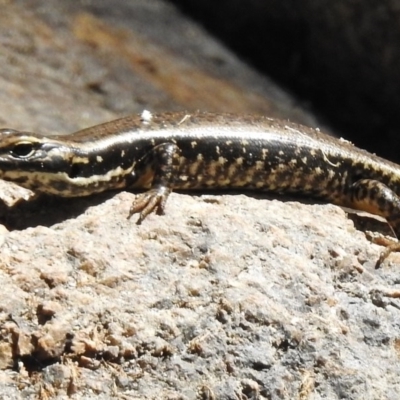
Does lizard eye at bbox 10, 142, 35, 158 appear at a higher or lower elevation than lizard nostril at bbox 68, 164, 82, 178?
higher

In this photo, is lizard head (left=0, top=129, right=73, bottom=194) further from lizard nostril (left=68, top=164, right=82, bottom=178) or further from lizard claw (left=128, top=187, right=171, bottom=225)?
lizard claw (left=128, top=187, right=171, bottom=225)

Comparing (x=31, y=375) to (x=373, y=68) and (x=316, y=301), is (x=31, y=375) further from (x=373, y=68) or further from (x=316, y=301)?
(x=373, y=68)

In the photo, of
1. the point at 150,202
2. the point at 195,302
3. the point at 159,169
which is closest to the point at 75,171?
the point at 150,202

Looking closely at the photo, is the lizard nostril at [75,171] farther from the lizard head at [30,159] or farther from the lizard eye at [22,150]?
the lizard eye at [22,150]

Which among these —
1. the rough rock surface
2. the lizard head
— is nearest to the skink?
the lizard head

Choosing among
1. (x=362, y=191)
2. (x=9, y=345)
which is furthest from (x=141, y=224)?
(x=362, y=191)

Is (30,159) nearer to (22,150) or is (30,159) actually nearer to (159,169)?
(22,150)
